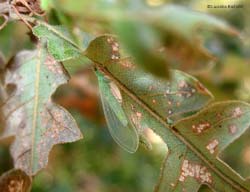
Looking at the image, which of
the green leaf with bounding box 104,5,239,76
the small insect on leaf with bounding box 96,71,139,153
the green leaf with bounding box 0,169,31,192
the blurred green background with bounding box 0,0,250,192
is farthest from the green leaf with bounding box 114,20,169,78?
the blurred green background with bounding box 0,0,250,192

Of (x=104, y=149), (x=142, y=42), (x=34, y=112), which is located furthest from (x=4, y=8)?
(x=104, y=149)

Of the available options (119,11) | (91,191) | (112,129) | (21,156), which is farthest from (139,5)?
(91,191)

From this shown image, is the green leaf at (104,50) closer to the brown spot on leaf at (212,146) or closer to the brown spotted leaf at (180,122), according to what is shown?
the brown spotted leaf at (180,122)

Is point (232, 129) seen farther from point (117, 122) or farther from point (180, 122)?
point (117, 122)

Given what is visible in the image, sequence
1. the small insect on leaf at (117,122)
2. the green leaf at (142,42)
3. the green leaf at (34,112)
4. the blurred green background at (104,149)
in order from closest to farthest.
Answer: the green leaf at (142,42) → the small insect on leaf at (117,122) → the green leaf at (34,112) → the blurred green background at (104,149)

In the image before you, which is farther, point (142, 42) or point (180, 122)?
point (180, 122)

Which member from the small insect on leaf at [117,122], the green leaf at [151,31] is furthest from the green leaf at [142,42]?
the small insect on leaf at [117,122]

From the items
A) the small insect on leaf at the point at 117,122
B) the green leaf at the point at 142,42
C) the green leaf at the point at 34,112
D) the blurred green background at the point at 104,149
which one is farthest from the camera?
the blurred green background at the point at 104,149
